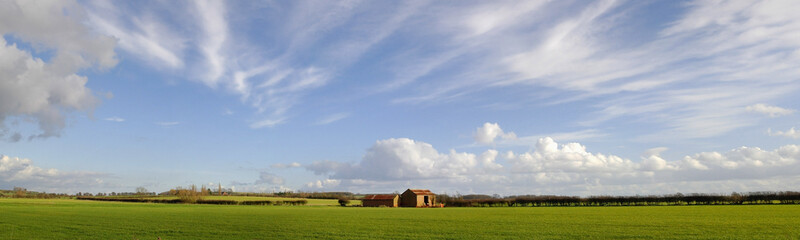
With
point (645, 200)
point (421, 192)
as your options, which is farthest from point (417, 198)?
point (645, 200)

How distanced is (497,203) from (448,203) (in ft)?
54.2

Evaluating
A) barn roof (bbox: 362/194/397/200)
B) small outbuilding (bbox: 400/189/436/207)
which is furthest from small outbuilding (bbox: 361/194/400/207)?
small outbuilding (bbox: 400/189/436/207)

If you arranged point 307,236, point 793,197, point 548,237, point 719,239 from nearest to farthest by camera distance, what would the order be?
point 719,239, point 548,237, point 307,236, point 793,197

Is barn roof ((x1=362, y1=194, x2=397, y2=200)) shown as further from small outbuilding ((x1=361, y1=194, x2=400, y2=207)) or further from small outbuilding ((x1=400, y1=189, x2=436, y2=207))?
small outbuilding ((x1=400, y1=189, x2=436, y2=207))

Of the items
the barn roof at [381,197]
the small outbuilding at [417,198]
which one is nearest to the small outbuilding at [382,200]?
the barn roof at [381,197]

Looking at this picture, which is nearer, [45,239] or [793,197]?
[45,239]

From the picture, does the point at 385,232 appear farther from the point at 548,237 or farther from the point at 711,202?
the point at 711,202

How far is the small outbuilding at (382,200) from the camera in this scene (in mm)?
121875

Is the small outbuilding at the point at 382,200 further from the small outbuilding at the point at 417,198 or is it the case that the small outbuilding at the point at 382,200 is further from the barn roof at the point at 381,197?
the small outbuilding at the point at 417,198

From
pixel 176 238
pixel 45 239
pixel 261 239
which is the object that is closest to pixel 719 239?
pixel 261 239

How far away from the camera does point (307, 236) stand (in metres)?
29.6

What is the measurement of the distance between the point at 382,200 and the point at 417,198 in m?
8.73

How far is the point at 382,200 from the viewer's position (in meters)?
123

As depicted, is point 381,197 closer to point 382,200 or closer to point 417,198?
point 382,200
